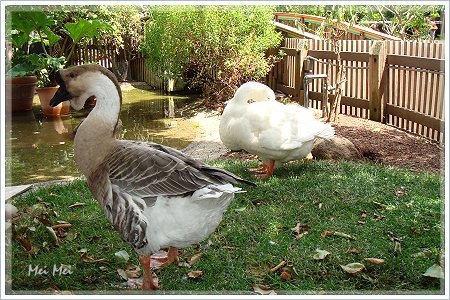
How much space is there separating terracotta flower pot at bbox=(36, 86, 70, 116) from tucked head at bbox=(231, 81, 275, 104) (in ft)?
16.0

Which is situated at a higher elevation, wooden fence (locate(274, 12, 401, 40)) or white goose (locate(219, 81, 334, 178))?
wooden fence (locate(274, 12, 401, 40))

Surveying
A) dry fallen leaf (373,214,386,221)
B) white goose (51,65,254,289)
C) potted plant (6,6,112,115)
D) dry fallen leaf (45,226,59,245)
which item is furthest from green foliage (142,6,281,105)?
white goose (51,65,254,289)

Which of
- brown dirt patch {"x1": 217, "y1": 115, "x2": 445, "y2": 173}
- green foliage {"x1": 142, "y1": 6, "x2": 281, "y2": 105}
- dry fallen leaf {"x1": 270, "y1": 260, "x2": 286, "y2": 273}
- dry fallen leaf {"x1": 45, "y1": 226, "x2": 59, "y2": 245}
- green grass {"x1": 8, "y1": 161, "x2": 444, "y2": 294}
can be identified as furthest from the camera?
green foliage {"x1": 142, "y1": 6, "x2": 281, "y2": 105}

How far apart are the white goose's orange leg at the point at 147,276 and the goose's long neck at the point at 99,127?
60 centimetres

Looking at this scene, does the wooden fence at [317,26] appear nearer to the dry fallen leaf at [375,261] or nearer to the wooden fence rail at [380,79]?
the wooden fence rail at [380,79]

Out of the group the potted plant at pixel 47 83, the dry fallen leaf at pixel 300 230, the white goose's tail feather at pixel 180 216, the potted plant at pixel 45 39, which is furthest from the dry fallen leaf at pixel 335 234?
the potted plant at pixel 47 83

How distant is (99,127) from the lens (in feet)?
9.16

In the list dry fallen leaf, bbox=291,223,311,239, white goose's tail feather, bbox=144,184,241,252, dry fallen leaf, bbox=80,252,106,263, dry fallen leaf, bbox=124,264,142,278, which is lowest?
dry fallen leaf, bbox=124,264,142,278

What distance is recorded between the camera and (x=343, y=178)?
4.48 meters

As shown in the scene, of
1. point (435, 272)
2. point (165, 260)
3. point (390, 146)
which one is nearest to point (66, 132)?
point (390, 146)

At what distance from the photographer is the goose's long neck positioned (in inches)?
109

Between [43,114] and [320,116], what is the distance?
4.82m
